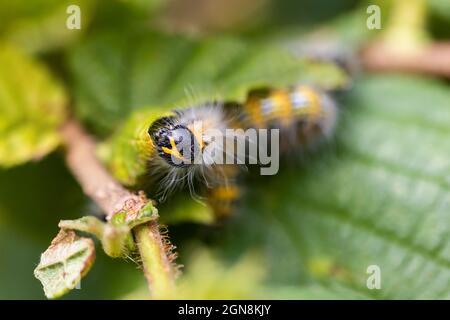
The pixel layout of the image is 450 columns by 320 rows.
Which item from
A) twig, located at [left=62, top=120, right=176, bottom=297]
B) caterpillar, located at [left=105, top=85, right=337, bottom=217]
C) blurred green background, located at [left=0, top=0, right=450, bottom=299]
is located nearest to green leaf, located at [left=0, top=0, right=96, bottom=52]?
blurred green background, located at [left=0, top=0, right=450, bottom=299]

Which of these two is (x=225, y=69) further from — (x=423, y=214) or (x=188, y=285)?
(x=188, y=285)

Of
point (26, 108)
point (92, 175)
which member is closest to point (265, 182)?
point (92, 175)

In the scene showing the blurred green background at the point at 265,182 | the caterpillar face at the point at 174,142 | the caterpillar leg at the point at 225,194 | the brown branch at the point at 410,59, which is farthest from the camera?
the brown branch at the point at 410,59

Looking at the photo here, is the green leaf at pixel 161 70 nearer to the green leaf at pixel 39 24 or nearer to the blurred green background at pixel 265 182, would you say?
the blurred green background at pixel 265 182

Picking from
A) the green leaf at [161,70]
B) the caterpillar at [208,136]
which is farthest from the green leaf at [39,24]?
the caterpillar at [208,136]

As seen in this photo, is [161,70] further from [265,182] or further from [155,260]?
[155,260]

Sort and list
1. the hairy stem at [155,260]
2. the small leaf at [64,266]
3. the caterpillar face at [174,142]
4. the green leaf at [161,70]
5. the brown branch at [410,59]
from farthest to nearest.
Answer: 1. the brown branch at [410,59]
2. the green leaf at [161,70]
3. the caterpillar face at [174,142]
4. the small leaf at [64,266]
5. the hairy stem at [155,260]

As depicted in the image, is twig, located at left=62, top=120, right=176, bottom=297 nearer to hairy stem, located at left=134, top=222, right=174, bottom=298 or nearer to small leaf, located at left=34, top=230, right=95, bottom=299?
hairy stem, located at left=134, top=222, right=174, bottom=298

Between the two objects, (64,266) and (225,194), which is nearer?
(64,266)
